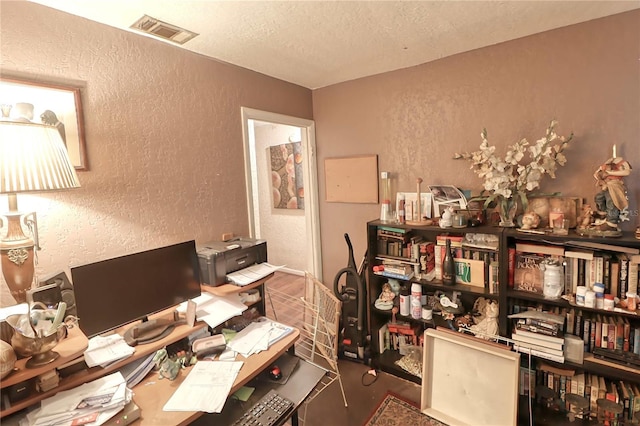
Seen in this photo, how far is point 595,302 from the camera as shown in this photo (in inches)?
65.8

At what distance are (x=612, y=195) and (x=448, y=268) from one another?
0.95 meters

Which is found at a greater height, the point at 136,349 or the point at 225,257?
the point at 225,257

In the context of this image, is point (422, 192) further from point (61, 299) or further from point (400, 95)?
point (61, 299)

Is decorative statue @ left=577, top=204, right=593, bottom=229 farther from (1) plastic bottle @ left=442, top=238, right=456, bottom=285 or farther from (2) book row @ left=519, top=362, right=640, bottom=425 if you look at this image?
(2) book row @ left=519, top=362, right=640, bottom=425

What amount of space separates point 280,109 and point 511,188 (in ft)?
6.03

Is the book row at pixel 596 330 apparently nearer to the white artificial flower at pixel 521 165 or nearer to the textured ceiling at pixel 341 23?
the white artificial flower at pixel 521 165

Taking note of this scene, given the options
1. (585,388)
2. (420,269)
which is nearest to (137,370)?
(420,269)

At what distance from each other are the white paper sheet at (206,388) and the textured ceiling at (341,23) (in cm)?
172

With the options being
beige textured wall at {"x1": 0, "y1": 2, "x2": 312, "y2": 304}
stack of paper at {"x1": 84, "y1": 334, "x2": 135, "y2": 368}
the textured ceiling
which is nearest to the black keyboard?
stack of paper at {"x1": 84, "y1": 334, "x2": 135, "y2": 368}

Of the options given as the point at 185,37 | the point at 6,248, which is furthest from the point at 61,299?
the point at 185,37

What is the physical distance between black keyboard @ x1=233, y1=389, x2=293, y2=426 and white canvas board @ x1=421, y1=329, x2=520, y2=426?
1.11 metres

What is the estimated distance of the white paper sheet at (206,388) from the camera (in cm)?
121

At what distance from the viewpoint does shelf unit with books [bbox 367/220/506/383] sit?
2.04 meters

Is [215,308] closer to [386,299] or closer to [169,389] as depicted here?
[169,389]
